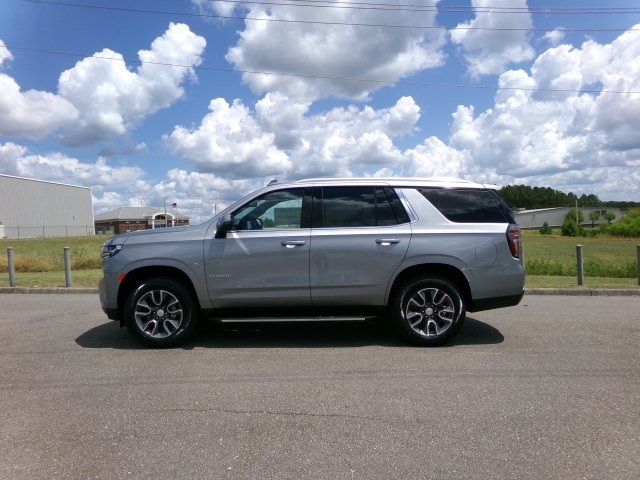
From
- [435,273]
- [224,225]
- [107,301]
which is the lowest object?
[107,301]

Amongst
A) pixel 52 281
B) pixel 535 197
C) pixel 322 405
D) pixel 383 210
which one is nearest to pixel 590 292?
pixel 383 210

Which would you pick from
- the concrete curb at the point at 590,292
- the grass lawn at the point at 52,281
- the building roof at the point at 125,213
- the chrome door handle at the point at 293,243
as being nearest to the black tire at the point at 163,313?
the chrome door handle at the point at 293,243

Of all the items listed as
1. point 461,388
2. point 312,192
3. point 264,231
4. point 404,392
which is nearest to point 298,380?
point 404,392

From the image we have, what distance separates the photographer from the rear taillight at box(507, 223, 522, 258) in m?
6.38

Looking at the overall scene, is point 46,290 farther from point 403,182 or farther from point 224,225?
point 403,182

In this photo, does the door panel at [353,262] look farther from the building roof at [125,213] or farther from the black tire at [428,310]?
the building roof at [125,213]

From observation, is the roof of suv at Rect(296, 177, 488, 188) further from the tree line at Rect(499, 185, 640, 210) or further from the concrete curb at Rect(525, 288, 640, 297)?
the tree line at Rect(499, 185, 640, 210)

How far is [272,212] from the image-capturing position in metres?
6.48

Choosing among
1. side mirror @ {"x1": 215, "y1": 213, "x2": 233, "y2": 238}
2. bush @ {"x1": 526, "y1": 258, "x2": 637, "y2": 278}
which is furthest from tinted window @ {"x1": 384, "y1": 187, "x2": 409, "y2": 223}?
bush @ {"x1": 526, "y1": 258, "x2": 637, "y2": 278}

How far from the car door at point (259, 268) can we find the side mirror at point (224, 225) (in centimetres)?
6

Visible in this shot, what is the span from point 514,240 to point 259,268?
9.84 ft

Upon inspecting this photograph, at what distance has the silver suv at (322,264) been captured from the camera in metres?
6.29

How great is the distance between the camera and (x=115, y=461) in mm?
3555

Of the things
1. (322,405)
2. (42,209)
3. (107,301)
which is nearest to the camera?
(322,405)
